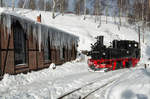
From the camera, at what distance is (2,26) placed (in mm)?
9203

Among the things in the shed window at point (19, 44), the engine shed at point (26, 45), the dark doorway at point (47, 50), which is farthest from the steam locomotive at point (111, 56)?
the shed window at point (19, 44)

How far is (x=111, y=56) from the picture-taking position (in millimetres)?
13852

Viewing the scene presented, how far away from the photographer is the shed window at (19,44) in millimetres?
10312

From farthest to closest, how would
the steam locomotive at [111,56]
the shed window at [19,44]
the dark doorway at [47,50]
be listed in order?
the dark doorway at [47,50], the steam locomotive at [111,56], the shed window at [19,44]

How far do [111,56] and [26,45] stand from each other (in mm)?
7168

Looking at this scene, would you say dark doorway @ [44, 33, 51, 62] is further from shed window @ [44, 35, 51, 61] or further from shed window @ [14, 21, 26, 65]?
shed window @ [14, 21, 26, 65]

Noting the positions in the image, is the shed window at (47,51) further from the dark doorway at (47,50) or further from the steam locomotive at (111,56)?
the steam locomotive at (111,56)

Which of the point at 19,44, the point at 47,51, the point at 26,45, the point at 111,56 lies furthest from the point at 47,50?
the point at 111,56

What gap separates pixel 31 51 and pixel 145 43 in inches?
1081

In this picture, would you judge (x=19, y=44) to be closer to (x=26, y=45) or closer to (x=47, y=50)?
(x=26, y=45)

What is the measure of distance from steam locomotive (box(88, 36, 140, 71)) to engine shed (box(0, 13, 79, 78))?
3.53 meters

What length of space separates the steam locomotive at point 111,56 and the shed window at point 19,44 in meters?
5.49

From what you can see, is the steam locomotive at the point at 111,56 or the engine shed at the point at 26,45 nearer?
the engine shed at the point at 26,45

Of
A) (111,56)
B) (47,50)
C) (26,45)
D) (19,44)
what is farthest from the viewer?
(47,50)
